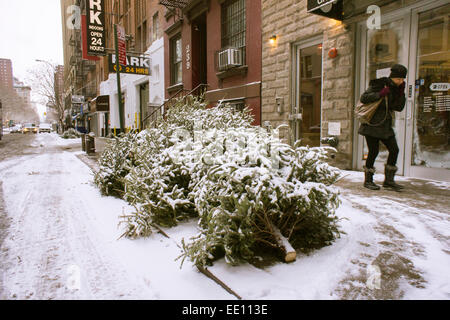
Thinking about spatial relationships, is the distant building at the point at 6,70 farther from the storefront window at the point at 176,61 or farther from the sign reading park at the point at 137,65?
the storefront window at the point at 176,61

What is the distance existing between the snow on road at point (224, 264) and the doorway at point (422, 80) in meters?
1.95

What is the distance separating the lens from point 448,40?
16.1ft

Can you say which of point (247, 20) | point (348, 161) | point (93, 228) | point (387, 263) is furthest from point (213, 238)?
point (247, 20)

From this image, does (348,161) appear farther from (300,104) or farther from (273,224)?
(273,224)

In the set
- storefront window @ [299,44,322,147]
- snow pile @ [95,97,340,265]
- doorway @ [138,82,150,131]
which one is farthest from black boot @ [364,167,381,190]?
doorway @ [138,82,150,131]

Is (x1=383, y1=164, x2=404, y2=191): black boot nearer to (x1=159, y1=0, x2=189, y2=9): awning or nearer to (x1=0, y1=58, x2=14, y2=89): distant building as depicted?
(x1=159, y1=0, x2=189, y2=9): awning

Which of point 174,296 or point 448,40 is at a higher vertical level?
point 448,40

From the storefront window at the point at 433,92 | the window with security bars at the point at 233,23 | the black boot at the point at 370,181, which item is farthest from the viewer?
the window with security bars at the point at 233,23

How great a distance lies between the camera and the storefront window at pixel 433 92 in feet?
16.2

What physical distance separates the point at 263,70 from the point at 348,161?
12.3 feet

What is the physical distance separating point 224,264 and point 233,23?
9.56 metres

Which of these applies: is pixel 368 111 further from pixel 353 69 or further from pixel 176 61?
pixel 176 61

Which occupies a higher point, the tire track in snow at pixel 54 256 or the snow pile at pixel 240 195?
the snow pile at pixel 240 195

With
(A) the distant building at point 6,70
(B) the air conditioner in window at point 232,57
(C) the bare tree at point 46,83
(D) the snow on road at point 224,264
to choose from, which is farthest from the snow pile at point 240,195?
(A) the distant building at point 6,70
